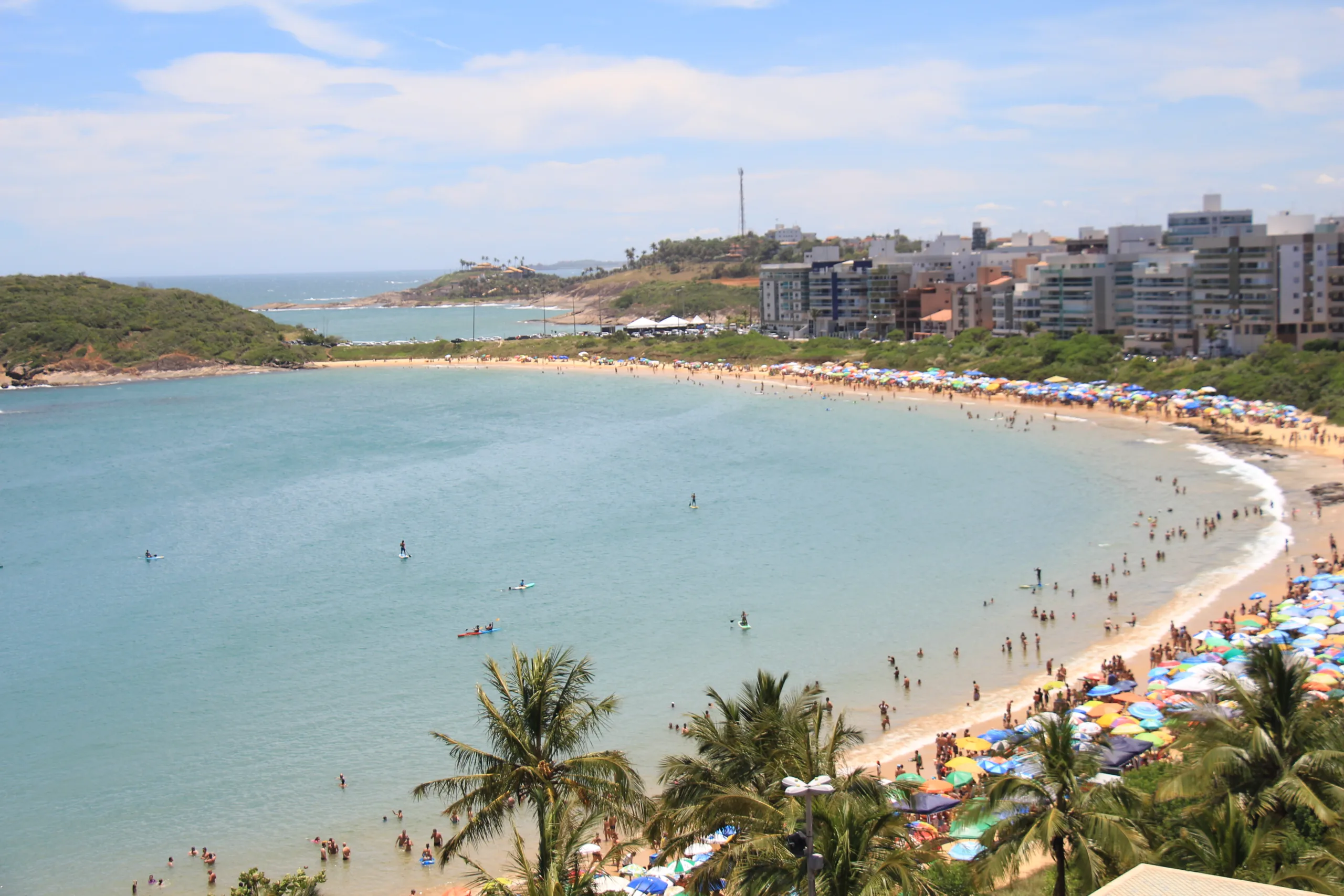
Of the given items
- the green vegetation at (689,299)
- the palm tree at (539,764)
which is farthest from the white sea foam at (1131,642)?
the green vegetation at (689,299)

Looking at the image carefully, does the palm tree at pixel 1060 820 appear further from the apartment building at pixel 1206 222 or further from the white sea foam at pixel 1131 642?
the apartment building at pixel 1206 222

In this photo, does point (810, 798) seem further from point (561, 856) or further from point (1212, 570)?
point (1212, 570)

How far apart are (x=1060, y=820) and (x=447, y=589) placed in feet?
92.7

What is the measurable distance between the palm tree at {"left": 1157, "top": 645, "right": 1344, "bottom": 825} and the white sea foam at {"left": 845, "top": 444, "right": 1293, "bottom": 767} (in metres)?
11.4

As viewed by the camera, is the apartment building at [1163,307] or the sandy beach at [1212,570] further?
the apartment building at [1163,307]

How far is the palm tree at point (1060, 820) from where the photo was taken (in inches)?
450

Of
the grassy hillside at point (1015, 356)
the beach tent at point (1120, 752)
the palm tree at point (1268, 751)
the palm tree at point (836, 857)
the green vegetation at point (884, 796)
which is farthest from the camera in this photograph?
the grassy hillside at point (1015, 356)

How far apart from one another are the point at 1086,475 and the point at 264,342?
Result: 98.9 metres

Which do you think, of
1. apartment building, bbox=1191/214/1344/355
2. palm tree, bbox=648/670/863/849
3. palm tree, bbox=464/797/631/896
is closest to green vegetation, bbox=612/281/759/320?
apartment building, bbox=1191/214/1344/355

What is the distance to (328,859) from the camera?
67.6ft

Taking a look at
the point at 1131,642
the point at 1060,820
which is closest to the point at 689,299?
the point at 1131,642

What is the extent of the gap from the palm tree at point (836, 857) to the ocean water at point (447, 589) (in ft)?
39.3

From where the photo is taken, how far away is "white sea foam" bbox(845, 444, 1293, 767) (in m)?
24.3

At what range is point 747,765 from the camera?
1130cm
